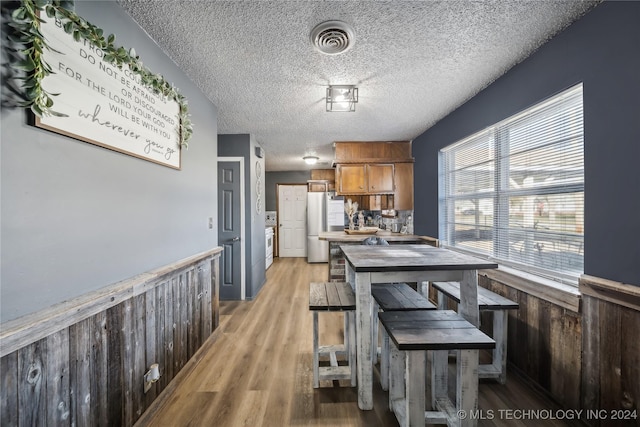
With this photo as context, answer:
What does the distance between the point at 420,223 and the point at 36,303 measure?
4.10m

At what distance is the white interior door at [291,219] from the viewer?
Answer: 7250 millimetres

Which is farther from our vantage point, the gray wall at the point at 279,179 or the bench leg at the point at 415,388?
the gray wall at the point at 279,179

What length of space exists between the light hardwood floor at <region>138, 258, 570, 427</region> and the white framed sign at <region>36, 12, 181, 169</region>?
5.31 ft

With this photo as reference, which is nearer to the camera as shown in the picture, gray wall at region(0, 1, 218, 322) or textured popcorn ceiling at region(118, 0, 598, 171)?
gray wall at region(0, 1, 218, 322)

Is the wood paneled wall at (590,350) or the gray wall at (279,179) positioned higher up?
the gray wall at (279,179)

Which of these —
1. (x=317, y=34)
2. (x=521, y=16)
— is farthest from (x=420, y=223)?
(x=317, y=34)

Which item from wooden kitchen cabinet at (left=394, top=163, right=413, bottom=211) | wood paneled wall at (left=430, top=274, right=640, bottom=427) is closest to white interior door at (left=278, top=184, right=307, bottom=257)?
wooden kitchen cabinet at (left=394, top=163, right=413, bottom=211)

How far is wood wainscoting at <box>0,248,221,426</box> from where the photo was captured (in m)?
0.95

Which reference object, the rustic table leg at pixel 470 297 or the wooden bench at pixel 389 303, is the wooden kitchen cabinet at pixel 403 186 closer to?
the wooden bench at pixel 389 303

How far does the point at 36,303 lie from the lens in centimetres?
100

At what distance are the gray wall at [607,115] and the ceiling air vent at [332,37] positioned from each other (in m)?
1.33

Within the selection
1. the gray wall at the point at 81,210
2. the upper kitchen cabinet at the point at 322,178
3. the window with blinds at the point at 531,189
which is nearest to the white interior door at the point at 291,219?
the upper kitchen cabinet at the point at 322,178

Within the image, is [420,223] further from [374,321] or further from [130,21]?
[130,21]

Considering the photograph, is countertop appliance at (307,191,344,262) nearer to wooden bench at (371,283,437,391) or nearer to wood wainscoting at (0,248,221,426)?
wooden bench at (371,283,437,391)
